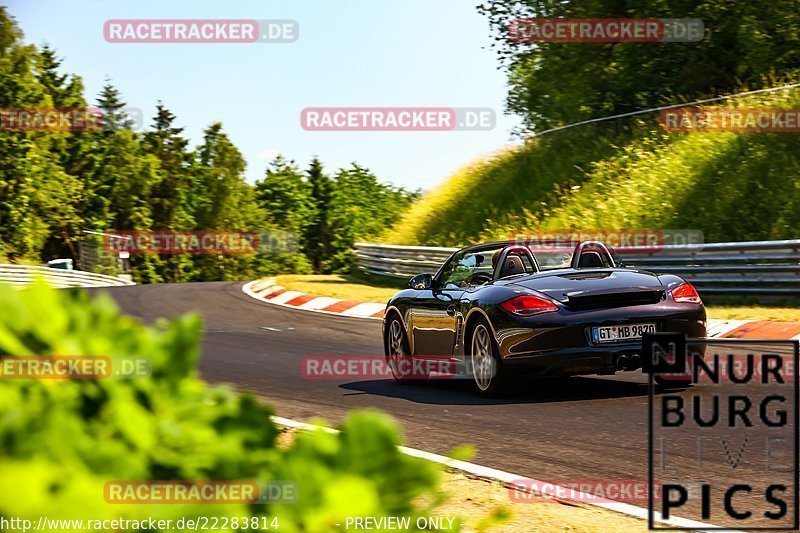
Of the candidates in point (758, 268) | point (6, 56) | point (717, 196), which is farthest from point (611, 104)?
point (6, 56)

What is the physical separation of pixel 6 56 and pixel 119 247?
13.9m

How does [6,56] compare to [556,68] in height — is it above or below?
above

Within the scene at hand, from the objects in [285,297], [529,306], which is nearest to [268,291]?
[285,297]

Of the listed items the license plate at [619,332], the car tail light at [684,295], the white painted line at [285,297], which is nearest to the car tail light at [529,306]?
the license plate at [619,332]

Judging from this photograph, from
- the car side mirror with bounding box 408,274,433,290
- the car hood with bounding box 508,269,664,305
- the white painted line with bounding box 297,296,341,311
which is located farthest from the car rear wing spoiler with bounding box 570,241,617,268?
the white painted line with bounding box 297,296,341,311

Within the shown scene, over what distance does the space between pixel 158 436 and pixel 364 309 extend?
1813 cm

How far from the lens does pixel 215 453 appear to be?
1700 mm

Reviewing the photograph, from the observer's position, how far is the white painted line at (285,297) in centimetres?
2292

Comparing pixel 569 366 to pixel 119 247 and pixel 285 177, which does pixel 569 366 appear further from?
pixel 285 177

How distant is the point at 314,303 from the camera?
70.9 ft

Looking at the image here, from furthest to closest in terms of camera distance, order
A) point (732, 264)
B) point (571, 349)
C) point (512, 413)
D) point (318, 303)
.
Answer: point (318, 303) → point (732, 264) → point (571, 349) → point (512, 413)

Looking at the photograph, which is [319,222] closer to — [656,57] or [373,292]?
[656,57]

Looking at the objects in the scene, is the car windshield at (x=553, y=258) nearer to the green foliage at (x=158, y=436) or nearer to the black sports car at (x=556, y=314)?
the black sports car at (x=556, y=314)

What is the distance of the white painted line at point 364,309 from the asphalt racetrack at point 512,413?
3363mm
